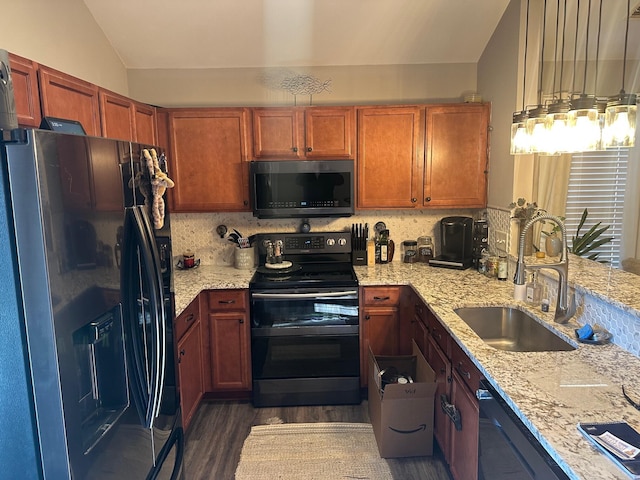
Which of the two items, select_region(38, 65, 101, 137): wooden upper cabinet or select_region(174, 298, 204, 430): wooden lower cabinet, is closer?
select_region(38, 65, 101, 137): wooden upper cabinet

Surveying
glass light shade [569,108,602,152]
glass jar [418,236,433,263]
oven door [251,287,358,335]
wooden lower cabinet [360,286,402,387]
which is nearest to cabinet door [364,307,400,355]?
wooden lower cabinet [360,286,402,387]

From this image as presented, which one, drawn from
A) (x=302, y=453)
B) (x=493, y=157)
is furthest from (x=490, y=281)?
(x=302, y=453)

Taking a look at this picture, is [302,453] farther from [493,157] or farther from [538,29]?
[538,29]

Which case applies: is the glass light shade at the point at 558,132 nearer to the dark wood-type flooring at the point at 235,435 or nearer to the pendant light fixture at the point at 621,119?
the pendant light fixture at the point at 621,119

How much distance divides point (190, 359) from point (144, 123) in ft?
5.42

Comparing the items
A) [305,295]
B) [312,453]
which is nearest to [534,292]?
[305,295]

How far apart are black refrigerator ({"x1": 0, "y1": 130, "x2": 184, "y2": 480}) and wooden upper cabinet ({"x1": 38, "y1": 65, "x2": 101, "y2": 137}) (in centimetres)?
80

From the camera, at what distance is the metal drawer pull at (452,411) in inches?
80.0

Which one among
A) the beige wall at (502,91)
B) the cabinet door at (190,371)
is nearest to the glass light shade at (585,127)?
the beige wall at (502,91)

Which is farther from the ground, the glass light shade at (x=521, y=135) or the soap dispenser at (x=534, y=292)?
the glass light shade at (x=521, y=135)

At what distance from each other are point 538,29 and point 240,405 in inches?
127

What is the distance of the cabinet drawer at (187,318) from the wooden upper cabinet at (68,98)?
3.79 feet

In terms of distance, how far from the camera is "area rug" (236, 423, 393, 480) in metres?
2.42

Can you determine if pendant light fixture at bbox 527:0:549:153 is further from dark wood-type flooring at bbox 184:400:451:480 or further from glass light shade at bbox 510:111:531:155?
dark wood-type flooring at bbox 184:400:451:480
